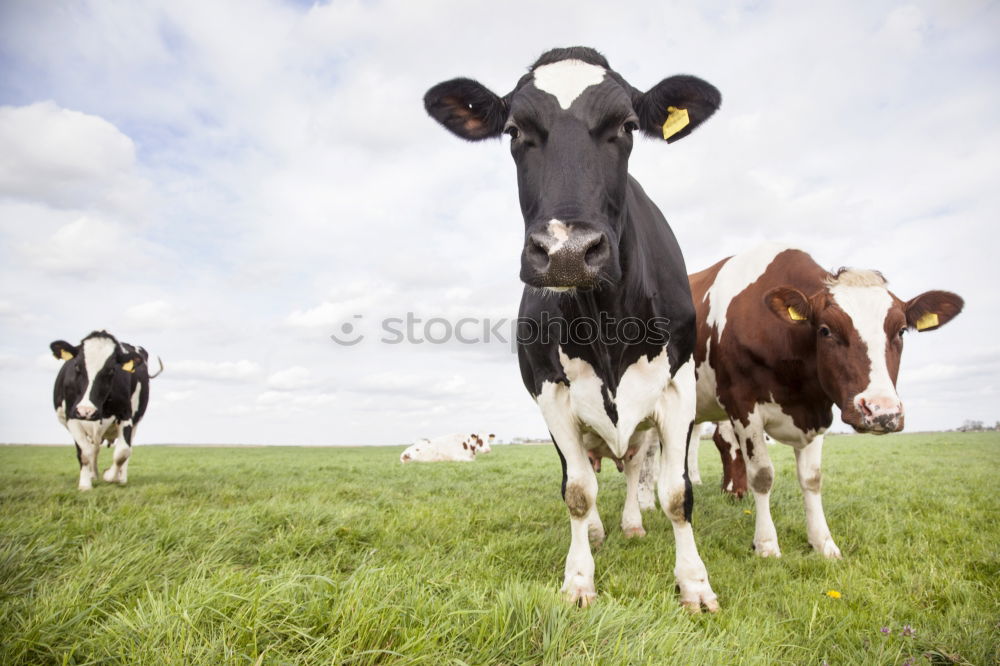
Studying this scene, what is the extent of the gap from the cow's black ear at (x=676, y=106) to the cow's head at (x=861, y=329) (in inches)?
67.3

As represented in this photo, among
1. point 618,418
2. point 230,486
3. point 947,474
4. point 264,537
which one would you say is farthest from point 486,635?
point 947,474

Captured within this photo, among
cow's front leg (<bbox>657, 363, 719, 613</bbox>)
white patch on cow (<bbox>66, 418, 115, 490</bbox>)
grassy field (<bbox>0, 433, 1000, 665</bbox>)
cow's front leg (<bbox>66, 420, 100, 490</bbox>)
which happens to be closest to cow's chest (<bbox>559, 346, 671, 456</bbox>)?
cow's front leg (<bbox>657, 363, 719, 613</bbox>)

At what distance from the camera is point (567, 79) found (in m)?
3.62

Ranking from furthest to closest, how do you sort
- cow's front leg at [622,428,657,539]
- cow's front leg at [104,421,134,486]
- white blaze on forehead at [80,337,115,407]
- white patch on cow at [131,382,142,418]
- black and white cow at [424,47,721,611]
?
1. white patch on cow at [131,382,142,418]
2. cow's front leg at [104,421,134,486]
3. white blaze on forehead at [80,337,115,407]
4. cow's front leg at [622,428,657,539]
5. black and white cow at [424,47,721,611]

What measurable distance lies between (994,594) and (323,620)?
13.1 ft

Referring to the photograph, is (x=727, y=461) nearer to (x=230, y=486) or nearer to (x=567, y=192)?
(x=567, y=192)

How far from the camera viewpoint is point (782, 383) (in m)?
5.30

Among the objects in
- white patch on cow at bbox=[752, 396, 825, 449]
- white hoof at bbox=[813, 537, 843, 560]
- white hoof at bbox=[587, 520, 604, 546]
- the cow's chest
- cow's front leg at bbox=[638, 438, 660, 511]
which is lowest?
white hoof at bbox=[813, 537, 843, 560]

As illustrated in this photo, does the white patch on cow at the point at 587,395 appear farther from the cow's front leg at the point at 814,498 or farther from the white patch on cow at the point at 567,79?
the cow's front leg at the point at 814,498

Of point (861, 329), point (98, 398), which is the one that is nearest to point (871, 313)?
point (861, 329)

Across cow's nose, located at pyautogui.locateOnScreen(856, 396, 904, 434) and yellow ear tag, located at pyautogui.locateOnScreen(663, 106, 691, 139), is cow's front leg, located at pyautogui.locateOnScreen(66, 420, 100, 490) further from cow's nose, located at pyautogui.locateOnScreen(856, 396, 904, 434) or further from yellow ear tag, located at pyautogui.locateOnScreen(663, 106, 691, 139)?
cow's nose, located at pyautogui.locateOnScreen(856, 396, 904, 434)

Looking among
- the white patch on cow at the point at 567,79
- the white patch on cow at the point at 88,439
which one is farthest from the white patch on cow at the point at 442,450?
the white patch on cow at the point at 567,79

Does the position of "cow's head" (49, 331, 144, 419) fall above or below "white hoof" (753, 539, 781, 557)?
above

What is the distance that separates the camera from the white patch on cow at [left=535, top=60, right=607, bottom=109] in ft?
A: 11.6
